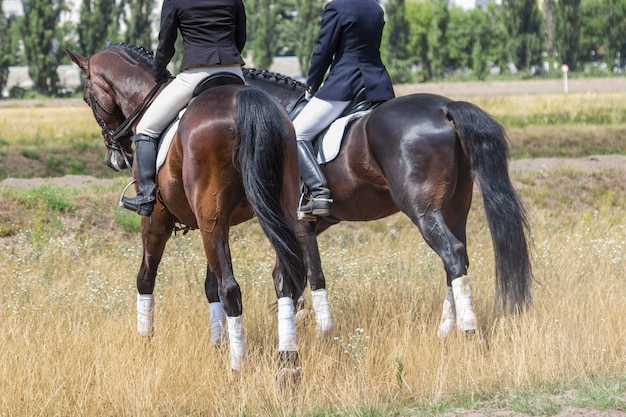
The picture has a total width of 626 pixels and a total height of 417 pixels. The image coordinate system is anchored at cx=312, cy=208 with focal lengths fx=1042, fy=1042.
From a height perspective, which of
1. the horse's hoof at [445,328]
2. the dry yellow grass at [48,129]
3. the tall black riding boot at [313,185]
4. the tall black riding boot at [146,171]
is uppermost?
the tall black riding boot at [146,171]

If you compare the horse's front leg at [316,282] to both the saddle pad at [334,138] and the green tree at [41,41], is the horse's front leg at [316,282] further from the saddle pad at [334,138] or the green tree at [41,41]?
the green tree at [41,41]

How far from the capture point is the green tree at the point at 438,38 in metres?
63.7

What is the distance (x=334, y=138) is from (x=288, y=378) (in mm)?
2612

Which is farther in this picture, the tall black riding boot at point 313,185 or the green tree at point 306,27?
the green tree at point 306,27

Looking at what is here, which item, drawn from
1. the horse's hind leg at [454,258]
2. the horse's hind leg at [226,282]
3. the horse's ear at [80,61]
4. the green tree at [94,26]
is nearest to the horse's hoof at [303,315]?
the horse's hind leg at [454,258]

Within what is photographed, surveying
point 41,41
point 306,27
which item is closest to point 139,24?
point 41,41

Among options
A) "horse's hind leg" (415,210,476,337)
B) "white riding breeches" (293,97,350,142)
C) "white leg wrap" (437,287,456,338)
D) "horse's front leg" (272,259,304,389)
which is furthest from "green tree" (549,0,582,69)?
"horse's front leg" (272,259,304,389)

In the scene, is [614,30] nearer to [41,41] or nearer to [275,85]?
[41,41]

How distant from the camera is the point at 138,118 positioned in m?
7.56

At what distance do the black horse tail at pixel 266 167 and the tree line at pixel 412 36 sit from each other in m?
50.0

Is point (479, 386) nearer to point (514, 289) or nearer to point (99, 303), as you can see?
point (514, 289)

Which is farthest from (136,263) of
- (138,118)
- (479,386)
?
(479,386)

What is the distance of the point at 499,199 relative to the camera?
7391 millimetres

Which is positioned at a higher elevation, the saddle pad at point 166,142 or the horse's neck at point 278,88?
the horse's neck at point 278,88
